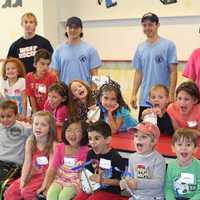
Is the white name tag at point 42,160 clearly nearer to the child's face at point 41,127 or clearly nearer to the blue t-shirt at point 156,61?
the child's face at point 41,127

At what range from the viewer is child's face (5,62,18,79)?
4.56 m

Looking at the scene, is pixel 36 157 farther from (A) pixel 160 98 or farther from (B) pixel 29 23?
(B) pixel 29 23

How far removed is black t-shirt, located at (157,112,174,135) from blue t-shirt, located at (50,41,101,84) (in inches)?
52.1

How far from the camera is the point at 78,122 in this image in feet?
10.7

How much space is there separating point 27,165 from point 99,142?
66 centimetres

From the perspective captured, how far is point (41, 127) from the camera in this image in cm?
339

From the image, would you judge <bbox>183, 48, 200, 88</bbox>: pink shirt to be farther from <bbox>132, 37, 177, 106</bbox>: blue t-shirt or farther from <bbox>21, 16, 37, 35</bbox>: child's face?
<bbox>21, 16, 37, 35</bbox>: child's face

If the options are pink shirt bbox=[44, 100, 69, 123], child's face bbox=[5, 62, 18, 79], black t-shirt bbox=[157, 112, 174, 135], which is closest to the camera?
black t-shirt bbox=[157, 112, 174, 135]

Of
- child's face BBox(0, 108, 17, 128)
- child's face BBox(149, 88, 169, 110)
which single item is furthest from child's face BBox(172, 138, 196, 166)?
child's face BBox(0, 108, 17, 128)

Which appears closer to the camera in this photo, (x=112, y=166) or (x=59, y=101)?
(x=112, y=166)

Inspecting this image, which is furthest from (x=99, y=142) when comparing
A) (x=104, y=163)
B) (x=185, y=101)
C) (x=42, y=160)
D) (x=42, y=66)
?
(x=42, y=66)

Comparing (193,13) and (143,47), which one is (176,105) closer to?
(143,47)

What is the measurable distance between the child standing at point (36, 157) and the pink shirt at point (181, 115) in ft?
3.07

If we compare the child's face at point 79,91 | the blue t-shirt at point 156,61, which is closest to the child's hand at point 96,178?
the child's face at point 79,91
